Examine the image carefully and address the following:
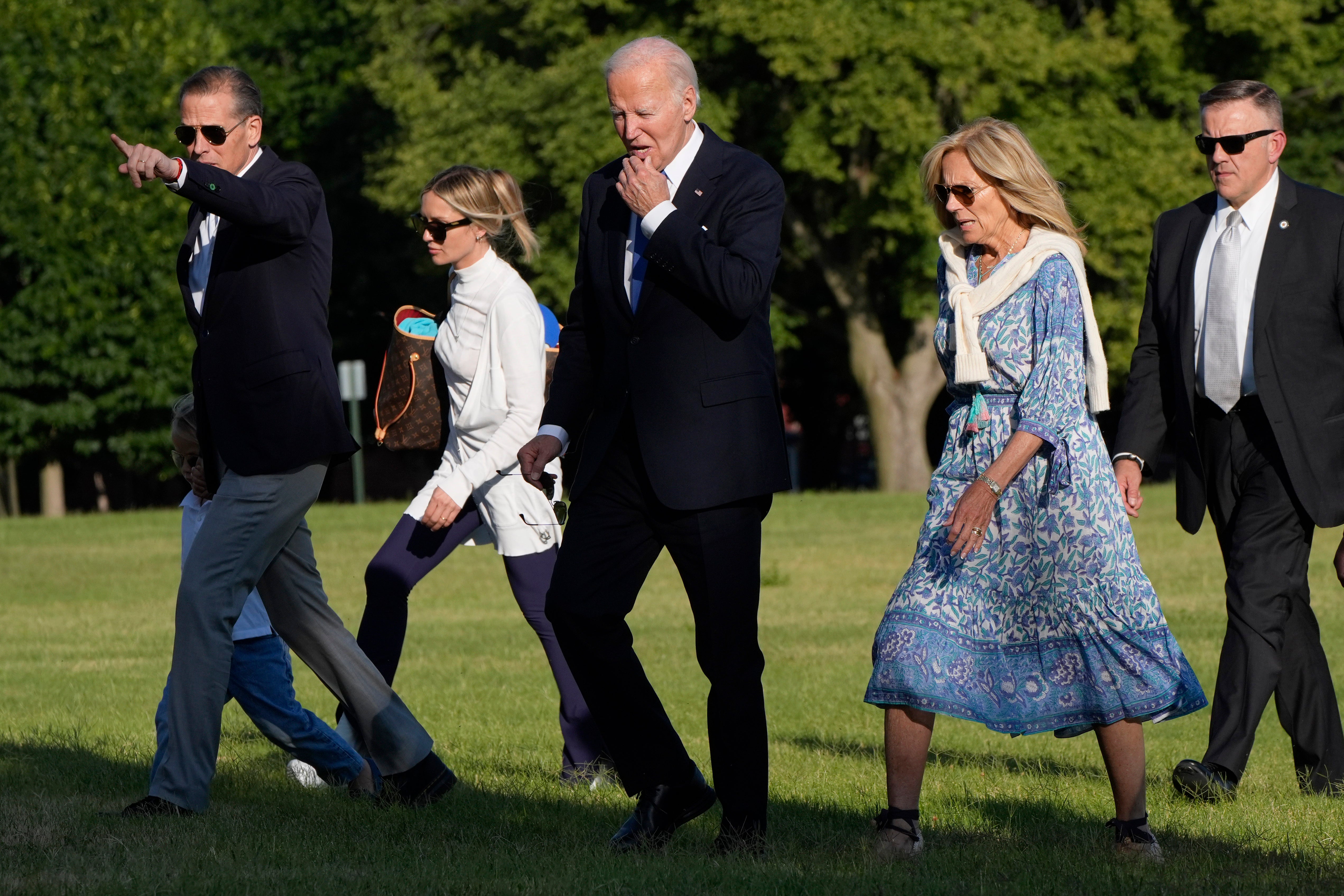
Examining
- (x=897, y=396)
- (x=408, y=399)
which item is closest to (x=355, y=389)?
(x=897, y=396)

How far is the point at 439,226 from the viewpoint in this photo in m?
6.83

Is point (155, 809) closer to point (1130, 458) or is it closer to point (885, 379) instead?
point (1130, 458)

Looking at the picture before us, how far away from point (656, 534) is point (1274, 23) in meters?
24.9

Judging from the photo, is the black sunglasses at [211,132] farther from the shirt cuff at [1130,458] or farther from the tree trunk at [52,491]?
the tree trunk at [52,491]

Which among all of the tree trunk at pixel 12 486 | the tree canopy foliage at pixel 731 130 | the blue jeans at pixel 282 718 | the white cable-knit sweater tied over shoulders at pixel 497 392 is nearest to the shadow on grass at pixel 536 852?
the blue jeans at pixel 282 718

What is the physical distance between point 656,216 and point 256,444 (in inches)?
65.5

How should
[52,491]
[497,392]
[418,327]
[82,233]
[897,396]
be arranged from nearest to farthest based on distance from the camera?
[497,392]
[418,327]
[897,396]
[82,233]
[52,491]

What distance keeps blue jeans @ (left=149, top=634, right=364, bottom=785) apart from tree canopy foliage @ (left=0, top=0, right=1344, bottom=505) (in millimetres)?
21978

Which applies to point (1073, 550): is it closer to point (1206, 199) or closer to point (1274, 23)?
point (1206, 199)

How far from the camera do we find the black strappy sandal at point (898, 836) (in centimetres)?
511

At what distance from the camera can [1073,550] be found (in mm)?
5164

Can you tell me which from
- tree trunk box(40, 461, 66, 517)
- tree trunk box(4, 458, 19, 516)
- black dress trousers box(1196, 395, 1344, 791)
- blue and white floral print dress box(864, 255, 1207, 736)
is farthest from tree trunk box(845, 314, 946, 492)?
blue and white floral print dress box(864, 255, 1207, 736)

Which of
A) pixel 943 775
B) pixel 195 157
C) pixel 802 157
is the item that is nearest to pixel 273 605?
pixel 195 157

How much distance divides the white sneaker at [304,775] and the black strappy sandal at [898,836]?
221 centimetres
